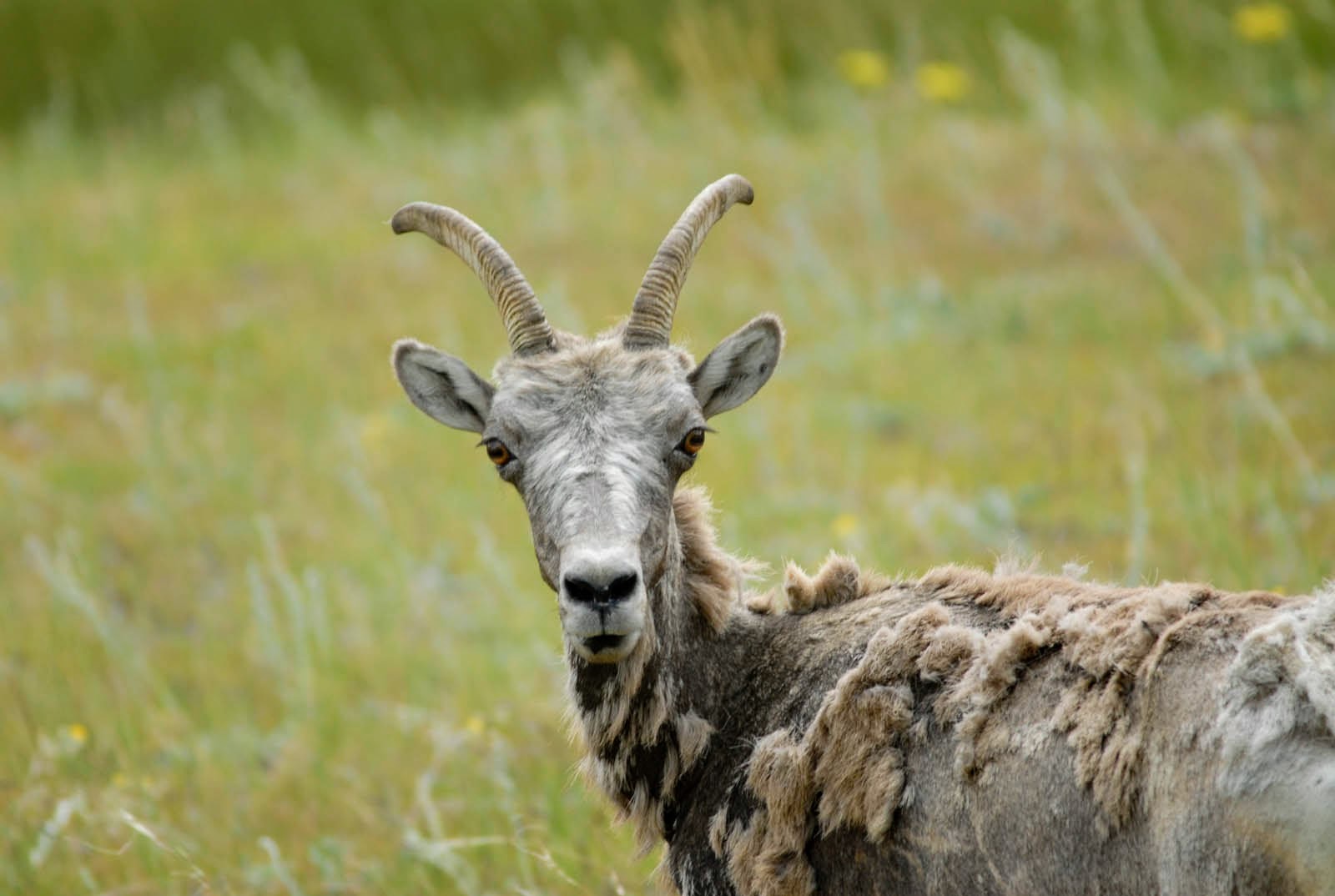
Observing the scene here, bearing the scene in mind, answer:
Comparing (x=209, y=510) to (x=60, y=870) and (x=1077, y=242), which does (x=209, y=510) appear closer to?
(x=60, y=870)

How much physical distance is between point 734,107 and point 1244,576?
12.7 m

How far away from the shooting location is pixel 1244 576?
7207mm

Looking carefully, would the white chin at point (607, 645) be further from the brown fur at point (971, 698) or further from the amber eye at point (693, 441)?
the amber eye at point (693, 441)

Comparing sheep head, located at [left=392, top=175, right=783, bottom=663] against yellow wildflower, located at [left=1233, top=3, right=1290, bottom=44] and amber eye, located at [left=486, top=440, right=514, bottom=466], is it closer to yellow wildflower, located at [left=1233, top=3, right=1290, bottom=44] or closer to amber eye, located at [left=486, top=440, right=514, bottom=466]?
amber eye, located at [left=486, top=440, right=514, bottom=466]

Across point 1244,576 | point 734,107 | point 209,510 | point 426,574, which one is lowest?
point 1244,576

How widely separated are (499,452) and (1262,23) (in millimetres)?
14830

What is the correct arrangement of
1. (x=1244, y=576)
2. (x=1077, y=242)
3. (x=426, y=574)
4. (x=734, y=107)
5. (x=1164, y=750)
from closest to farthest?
(x=1164, y=750) < (x=1244, y=576) < (x=426, y=574) < (x=1077, y=242) < (x=734, y=107)

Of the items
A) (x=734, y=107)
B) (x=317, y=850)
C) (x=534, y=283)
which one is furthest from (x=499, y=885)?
(x=734, y=107)

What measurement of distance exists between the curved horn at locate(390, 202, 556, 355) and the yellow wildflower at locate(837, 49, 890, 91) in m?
13.4

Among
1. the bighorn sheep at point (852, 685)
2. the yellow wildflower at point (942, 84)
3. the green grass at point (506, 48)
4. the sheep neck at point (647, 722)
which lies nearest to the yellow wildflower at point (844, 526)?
the bighorn sheep at point (852, 685)

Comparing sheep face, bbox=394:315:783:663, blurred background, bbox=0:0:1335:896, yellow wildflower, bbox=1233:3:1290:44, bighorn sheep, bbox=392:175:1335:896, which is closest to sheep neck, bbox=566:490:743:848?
bighorn sheep, bbox=392:175:1335:896

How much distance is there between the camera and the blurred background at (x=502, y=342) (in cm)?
727

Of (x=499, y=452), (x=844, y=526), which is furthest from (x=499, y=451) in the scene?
(x=844, y=526)

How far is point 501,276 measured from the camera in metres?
5.38
